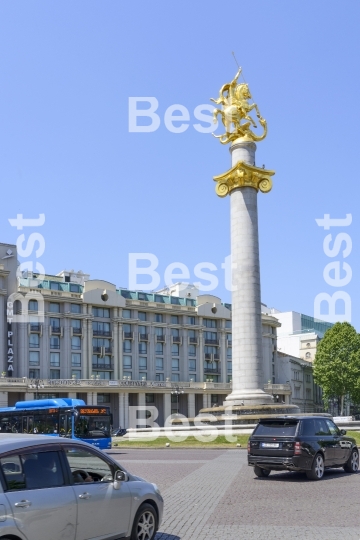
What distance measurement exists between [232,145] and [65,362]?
49.1 meters

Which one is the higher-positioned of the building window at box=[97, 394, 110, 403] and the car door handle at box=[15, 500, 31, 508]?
the car door handle at box=[15, 500, 31, 508]

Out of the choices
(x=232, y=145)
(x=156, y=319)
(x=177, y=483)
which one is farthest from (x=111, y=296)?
(x=177, y=483)

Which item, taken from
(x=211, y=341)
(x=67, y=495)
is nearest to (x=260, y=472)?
(x=67, y=495)

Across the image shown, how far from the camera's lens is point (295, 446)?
19.2m

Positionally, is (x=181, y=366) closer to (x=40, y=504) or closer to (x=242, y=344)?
(x=242, y=344)

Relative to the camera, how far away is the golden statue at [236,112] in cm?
4922

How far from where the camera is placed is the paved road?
464 inches

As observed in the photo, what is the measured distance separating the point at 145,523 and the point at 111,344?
282 feet

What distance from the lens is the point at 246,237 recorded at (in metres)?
46.2

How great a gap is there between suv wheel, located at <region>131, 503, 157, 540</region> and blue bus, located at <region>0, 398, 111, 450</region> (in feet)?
92.8

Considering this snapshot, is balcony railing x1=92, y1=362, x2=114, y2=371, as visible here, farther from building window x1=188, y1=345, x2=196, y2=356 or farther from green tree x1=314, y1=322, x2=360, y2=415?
green tree x1=314, y1=322, x2=360, y2=415

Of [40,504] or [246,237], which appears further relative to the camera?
[246,237]

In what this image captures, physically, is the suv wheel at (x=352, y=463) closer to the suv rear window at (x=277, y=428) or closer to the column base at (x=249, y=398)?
the suv rear window at (x=277, y=428)

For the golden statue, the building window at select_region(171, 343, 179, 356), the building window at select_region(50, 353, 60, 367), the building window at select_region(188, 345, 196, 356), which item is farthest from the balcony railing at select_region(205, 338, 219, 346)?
the golden statue
